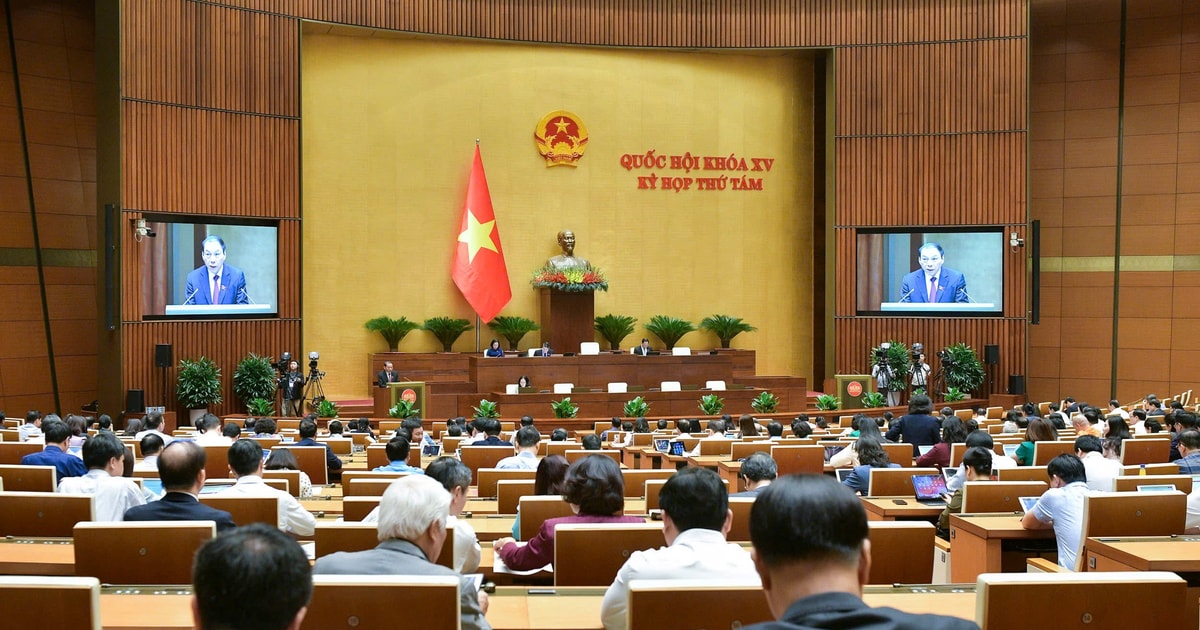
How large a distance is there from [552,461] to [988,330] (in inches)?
580

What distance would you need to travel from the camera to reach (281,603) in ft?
6.01

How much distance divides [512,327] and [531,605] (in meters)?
15.0

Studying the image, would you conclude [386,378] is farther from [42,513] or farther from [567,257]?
[42,513]

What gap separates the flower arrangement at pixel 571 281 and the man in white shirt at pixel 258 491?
42.1 ft

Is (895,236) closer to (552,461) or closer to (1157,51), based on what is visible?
(1157,51)

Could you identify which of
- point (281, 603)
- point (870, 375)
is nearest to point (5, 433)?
point (281, 603)

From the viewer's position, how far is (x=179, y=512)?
3.85 meters

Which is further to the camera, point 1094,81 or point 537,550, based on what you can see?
point 1094,81

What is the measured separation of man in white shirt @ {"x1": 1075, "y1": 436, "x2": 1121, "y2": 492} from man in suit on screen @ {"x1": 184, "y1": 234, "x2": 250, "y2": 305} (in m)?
12.8

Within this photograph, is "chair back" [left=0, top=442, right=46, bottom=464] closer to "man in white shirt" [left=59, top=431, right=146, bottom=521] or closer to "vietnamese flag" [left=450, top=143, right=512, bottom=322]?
"man in white shirt" [left=59, top=431, right=146, bottom=521]

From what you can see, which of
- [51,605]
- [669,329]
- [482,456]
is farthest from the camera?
[669,329]

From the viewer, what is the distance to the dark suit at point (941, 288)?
60.2ft

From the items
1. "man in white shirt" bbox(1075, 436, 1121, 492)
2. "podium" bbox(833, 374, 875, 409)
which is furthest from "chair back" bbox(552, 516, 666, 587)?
"podium" bbox(833, 374, 875, 409)

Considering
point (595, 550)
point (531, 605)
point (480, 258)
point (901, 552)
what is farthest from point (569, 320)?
Result: point (531, 605)
